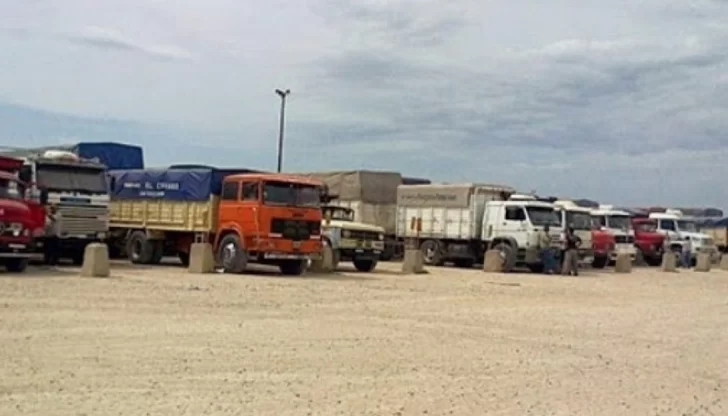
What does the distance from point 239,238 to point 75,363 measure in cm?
1491

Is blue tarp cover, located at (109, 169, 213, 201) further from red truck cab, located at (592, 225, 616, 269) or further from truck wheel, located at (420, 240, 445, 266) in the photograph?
red truck cab, located at (592, 225, 616, 269)

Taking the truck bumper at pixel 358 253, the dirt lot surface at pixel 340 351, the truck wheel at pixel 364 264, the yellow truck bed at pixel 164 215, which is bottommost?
the dirt lot surface at pixel 340 351

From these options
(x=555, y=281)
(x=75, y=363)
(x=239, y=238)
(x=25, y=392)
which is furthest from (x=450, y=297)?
(x=25, y=392)

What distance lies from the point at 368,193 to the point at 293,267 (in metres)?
12.6

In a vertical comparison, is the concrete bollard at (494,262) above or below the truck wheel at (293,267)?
above

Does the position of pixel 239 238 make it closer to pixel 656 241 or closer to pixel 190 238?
pixel 190 238

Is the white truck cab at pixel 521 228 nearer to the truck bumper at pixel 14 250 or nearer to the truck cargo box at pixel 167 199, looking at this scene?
the truck cargo box at pixel 167 199

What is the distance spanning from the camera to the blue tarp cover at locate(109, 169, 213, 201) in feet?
89.2

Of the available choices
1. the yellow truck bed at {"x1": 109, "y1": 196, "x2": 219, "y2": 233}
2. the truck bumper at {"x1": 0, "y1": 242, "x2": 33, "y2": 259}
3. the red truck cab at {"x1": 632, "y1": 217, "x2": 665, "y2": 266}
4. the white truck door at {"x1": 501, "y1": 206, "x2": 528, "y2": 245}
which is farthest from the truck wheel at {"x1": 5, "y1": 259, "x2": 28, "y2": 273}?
the red truck cab at {"x1": 632, "y1": 217, "x2": 665, "y2": 266}

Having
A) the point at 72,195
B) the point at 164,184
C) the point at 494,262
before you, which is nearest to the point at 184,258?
the point at 164,184

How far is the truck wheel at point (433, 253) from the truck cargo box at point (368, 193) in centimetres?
237

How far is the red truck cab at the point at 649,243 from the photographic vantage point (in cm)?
4309

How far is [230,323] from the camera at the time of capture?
46.3ft

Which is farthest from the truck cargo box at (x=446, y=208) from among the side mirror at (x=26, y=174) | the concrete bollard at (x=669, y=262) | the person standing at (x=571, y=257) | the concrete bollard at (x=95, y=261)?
the concrete bollard at (x=95, y=261)
